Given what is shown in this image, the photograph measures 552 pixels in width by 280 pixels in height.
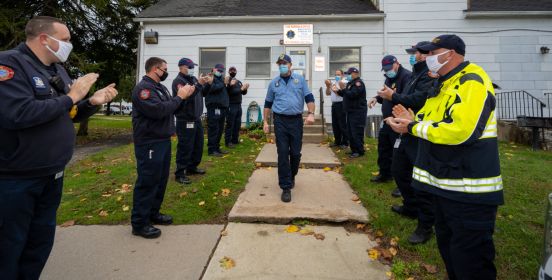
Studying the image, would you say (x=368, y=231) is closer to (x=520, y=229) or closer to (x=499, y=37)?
(x=520, y=229)

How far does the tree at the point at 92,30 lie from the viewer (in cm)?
1116

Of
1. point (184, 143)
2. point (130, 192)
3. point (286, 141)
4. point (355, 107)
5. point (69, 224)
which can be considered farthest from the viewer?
point (355, 107)

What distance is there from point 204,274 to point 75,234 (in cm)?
178

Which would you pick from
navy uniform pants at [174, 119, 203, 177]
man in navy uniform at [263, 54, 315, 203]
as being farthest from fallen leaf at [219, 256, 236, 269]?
navy uniform pants at [174, 119, 203, 177]

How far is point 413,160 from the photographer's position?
3.37 m

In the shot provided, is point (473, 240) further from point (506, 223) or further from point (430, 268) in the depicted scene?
point (506, 223)

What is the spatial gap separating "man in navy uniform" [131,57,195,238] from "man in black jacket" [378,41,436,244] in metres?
2.45

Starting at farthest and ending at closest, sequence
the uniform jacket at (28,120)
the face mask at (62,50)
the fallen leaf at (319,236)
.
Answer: the fallen leaf at (319,236) → the face mask at (62,50) → the uniform jacket at (28,120)

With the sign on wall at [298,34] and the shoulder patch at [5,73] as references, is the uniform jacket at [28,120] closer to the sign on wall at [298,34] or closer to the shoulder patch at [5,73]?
the shoulder patch at [5,73]

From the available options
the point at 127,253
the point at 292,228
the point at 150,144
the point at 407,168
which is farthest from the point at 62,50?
the point at 407,168

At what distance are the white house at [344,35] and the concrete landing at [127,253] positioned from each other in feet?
28.5

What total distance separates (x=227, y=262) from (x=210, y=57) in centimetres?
1037

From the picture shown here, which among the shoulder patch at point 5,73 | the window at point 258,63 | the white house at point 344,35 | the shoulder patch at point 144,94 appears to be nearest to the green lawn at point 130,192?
the shoulder patch at point 144,94

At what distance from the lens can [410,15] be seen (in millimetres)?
11188
